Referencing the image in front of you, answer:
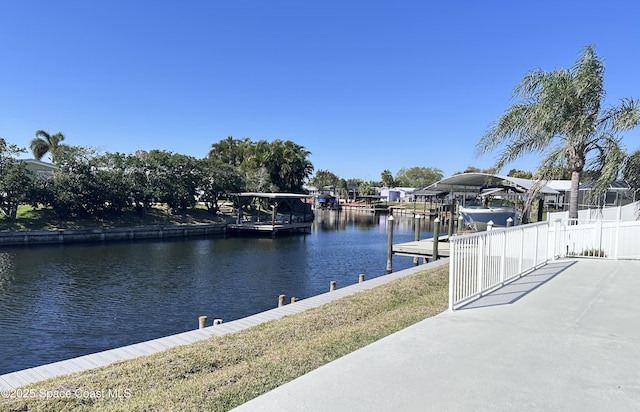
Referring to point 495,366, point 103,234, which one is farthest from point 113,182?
point 495,366

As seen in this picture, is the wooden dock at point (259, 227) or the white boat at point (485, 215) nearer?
the white boat at point (485, 215)

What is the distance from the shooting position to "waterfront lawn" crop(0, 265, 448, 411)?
11.8 feet

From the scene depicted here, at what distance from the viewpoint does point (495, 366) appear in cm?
396

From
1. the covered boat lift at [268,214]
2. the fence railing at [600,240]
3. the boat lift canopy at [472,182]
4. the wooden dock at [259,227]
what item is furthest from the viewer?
the covered boat lift at [268,214]

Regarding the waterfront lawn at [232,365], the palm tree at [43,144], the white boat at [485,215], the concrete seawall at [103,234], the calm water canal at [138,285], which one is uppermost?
the palm tree at [43,144]

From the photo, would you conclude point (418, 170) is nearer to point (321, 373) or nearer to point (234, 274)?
point (234, 274)

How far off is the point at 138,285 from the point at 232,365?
12316 millimetres

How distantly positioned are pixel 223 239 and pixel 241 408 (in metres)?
29.7

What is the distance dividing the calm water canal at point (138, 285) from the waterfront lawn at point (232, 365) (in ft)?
16.6

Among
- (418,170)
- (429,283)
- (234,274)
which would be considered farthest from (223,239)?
(418,170)

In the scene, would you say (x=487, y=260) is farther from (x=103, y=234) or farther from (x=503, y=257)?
(x=103, y=234)

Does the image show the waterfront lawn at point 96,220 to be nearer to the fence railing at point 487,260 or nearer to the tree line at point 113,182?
the tree line at point 113,182

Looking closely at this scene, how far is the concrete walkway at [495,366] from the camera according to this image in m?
3.24

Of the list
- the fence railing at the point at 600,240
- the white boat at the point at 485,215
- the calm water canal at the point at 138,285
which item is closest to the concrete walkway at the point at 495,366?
the fence railing at the point at 600,240
